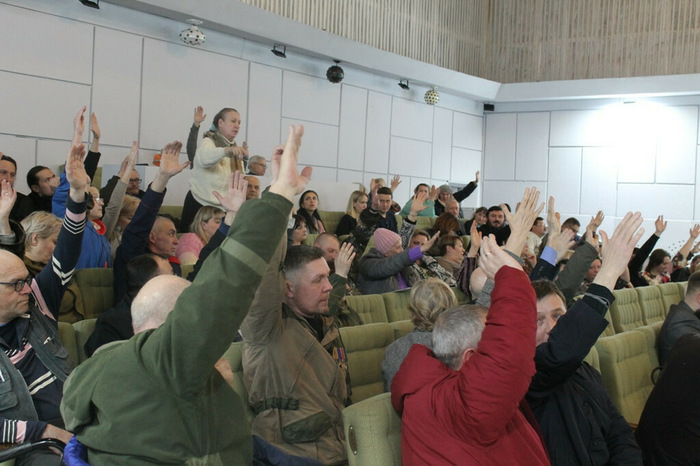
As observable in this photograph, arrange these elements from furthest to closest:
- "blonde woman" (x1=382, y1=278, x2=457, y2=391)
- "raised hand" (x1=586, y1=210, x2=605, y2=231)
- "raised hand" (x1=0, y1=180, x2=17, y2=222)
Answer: "raised hand" (x1=586, y1=210, x2=605, y2=231), "raised hand" (x1=0, y1=180, x2=17, y2=222), "blonde woman" (x1=382, y1=278, x2=457, y2=391)

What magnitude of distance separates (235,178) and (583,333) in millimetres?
1237

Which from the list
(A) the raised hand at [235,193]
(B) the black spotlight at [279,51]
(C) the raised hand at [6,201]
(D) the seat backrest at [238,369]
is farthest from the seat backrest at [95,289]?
(B) the black spotlight at [279,51]

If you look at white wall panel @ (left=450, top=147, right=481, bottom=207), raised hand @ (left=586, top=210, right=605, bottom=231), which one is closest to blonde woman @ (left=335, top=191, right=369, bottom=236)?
raised hand @ (left=586, top=210, right=605, bottom=231)

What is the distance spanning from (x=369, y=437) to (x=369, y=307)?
8.12ft

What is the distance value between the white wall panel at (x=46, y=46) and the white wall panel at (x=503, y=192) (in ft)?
27.1

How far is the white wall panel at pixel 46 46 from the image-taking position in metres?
7.23

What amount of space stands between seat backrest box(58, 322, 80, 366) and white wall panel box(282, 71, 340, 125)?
24.5 ft

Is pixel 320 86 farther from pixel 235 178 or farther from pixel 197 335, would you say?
pixel 197 335

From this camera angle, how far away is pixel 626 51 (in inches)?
495

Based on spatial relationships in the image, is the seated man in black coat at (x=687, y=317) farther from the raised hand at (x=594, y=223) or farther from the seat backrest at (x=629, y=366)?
the raised hand at (x=594, y=223)

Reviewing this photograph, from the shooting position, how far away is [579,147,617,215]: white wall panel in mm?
13190

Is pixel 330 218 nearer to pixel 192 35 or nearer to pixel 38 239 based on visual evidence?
pixel 192 35

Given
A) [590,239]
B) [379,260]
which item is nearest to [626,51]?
[379,260]

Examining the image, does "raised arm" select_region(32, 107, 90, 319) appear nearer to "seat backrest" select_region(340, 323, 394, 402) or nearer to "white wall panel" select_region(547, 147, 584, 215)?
"seat backrest" select_region(340, 323, 394, 402)
